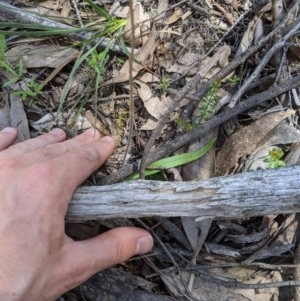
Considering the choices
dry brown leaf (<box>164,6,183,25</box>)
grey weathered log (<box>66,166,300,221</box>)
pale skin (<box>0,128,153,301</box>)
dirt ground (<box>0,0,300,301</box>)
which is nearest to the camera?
grey weathered log (<box>66,166,300,221</box>)

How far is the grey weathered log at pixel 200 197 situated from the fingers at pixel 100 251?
0.11 meters

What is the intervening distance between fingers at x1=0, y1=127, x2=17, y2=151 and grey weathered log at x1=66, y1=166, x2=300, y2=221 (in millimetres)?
456

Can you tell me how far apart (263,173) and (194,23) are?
97 cm

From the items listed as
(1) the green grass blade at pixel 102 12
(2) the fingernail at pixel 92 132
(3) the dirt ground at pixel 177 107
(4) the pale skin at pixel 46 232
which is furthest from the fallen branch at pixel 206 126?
(1) the green grass blade at pixel 102 12

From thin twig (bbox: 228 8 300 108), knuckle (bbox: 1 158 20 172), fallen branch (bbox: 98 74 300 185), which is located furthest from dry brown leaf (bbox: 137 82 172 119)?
knuckle (bbox: 1 158 20 172)

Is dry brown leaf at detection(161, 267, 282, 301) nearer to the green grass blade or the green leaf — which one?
the green leaf

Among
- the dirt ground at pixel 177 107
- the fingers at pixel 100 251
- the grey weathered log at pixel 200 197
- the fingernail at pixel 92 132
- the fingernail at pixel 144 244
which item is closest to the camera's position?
the grey weathered log at pixel 200 197

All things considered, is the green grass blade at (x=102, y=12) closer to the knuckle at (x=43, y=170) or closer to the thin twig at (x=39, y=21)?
the thin twig at (x=39, y=21)

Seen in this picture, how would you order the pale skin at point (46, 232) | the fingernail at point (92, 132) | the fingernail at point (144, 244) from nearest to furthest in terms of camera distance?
1. the pale skin at point (46, 232)
2. the fingernail at point (144, 244)
3. the fingernail at point (92, 132)

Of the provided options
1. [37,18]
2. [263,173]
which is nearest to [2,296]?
[263,173]

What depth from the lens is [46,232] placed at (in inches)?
68.2

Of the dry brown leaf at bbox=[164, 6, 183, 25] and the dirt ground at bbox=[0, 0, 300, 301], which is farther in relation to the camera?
the dry brown leaf at bbox=[164, 6, 183, 25]

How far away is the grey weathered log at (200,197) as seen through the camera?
5.20ft

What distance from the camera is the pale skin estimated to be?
5.54ft
